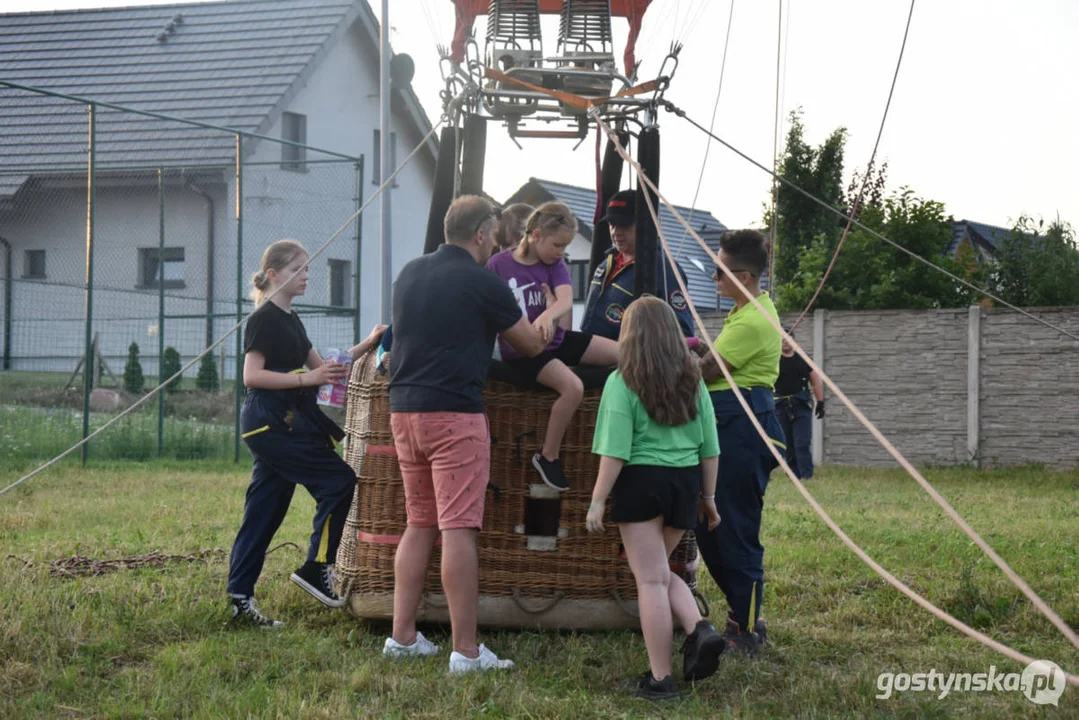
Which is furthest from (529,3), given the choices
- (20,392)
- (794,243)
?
(794,243)

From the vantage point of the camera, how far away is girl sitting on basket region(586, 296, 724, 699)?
414 centimetres

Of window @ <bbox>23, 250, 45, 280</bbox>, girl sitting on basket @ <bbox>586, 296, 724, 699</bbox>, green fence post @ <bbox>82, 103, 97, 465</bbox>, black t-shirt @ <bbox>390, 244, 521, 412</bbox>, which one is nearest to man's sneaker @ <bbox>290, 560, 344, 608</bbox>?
black t-shirt @ <bbox>390, 244, 521, 412</bbox>

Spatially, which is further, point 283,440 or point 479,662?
point 283,440

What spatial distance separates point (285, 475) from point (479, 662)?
129 cm

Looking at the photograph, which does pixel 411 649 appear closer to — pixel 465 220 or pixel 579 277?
pixel 465 220

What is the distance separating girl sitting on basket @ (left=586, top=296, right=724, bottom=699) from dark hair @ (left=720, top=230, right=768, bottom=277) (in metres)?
0.84

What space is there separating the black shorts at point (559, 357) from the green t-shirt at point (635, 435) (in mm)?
519

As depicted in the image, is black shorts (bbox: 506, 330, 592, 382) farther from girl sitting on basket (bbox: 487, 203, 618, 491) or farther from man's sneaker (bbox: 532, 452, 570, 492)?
man's sneaker (bbox: 532, 452, 570, 492)

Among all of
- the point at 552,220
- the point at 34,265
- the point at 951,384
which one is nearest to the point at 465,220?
the point at 552,220

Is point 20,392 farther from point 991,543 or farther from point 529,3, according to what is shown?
point 991,543

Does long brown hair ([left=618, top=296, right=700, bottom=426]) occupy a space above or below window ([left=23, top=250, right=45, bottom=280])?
below

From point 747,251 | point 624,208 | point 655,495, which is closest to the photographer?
point 655,495

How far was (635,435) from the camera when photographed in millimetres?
4250

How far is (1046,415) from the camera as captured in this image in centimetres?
1338
